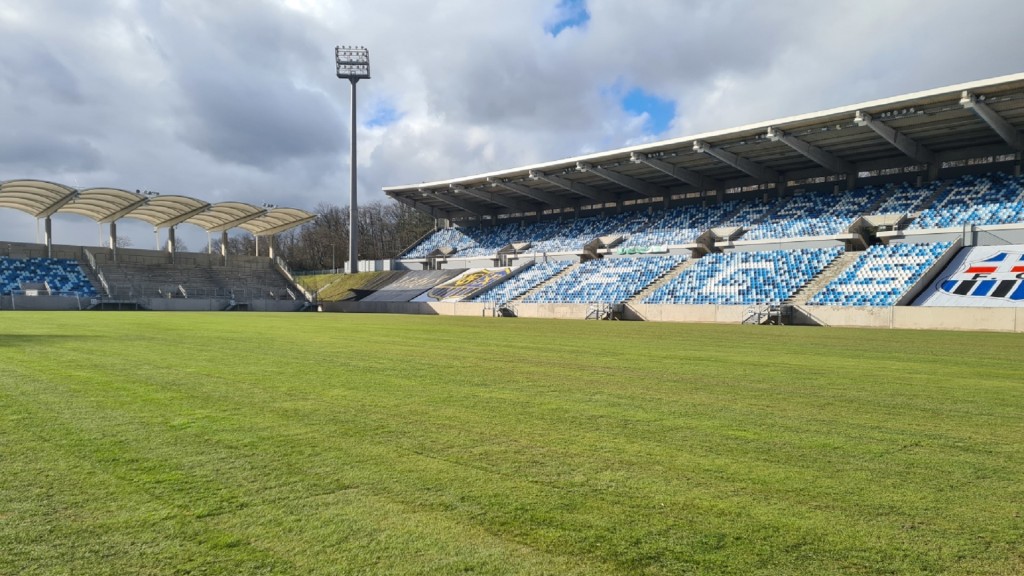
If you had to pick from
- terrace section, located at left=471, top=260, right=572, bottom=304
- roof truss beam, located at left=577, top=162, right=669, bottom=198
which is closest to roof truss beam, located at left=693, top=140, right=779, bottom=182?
roof truss beam, located at left=577, top=162, right=669, bottom=198

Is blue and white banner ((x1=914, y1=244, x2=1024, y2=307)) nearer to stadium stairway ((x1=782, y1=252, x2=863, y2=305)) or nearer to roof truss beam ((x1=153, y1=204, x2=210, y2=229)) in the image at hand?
stadium stairway ((x1=782, y1=252, x2=863, y2=305))

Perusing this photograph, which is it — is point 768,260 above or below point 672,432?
above

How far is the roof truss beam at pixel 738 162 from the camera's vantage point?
4266 centimetres

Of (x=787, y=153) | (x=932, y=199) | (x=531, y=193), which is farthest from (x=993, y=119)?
(x=531, y=193)

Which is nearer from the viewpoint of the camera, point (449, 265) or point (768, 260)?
point (768, 260)

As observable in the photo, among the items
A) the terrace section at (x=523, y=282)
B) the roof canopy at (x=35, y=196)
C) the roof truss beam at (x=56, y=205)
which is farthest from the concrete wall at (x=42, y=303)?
the terrace section at (x=523, y=282)

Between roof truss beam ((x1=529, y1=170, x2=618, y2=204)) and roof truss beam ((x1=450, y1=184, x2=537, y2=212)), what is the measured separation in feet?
27.0

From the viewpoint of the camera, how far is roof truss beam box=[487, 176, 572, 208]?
57.2 metres

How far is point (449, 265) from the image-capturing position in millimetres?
60938

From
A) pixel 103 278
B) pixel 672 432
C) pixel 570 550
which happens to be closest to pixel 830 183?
pixel 672 432

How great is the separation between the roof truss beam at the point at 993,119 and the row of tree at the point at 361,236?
6034 centimetres

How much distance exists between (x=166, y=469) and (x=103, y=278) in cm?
5956

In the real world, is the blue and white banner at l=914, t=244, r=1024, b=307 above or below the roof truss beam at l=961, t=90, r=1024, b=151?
below

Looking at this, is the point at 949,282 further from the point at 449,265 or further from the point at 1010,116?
the point at 449,265
